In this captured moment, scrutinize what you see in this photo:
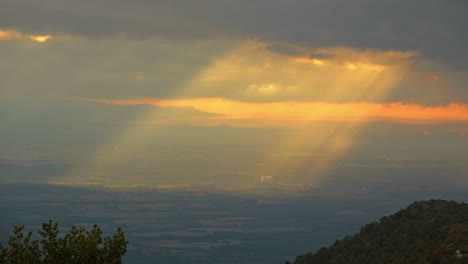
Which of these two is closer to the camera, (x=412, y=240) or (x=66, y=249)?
(x=66, y=249)

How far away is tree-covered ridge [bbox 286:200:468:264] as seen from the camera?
145 feet

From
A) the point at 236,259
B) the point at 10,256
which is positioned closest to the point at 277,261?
the point at 236,259

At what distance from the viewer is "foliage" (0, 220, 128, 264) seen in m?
25.9

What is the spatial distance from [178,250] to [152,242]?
14519mm

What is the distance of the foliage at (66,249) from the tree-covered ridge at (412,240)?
24754mm

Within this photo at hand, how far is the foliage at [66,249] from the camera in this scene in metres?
25.9

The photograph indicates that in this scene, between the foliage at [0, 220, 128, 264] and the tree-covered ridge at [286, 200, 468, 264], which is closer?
the foliage at [0, 220, 128, 264]

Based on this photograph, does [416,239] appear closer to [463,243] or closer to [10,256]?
[463,243]

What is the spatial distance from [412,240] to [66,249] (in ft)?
123

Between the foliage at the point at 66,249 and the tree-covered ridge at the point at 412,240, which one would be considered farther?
the tree-covered ridge at the point at 412,240

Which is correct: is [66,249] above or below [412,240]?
below

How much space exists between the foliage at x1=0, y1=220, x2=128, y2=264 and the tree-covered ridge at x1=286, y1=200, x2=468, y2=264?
24754 mm

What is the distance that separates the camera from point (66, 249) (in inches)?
1021

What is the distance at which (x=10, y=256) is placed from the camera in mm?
26484
